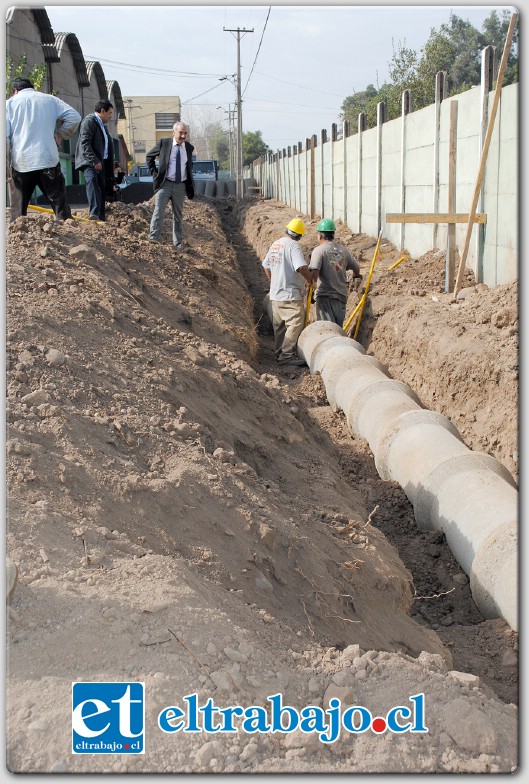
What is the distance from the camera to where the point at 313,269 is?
10336mm

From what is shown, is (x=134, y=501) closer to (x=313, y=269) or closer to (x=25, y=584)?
(x=25, y=584)

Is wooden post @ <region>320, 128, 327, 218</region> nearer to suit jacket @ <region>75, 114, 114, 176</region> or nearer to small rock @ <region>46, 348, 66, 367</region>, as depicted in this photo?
suit jacket @ <region>75, 114, 114, 176</region>

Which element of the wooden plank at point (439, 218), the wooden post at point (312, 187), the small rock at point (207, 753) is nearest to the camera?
the small rock at point (207, 753)

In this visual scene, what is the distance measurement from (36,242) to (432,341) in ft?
13.0

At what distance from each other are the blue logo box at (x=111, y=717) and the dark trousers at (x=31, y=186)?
622cm

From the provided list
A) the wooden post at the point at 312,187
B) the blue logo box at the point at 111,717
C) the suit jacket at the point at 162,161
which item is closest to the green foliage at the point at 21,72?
the suit jacket at the point at 162,161

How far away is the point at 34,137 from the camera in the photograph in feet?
25.1

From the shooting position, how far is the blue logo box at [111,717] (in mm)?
2428

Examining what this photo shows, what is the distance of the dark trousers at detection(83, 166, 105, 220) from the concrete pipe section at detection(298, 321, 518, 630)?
363 centimetres

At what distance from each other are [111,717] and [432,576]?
319 centimetres

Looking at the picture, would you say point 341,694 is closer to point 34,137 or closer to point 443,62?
point 34,137

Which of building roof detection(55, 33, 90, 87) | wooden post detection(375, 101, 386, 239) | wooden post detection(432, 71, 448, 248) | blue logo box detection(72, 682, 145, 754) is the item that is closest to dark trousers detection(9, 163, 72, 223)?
wooden post detection(432, 71, 448, 248)

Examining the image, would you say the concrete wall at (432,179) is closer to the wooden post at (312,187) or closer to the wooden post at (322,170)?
the wooden post at (322,170)

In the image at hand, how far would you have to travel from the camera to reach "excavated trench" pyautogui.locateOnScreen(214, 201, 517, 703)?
427 cm
